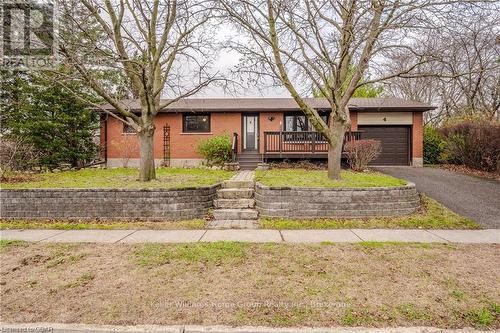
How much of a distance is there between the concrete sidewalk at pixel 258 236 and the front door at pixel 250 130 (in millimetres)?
10900

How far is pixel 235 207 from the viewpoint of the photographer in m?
7.20

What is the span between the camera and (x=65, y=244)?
16.5 ft

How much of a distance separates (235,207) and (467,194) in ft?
23.0

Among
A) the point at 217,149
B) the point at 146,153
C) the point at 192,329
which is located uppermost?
the point at 217,149

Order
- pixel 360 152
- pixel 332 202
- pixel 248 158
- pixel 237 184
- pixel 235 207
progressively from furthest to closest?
pixel 248 158
pixel 360 152
pixel 237 184
pixel 235 207
pixel 332 202

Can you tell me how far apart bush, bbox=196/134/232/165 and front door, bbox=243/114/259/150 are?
6.79ft

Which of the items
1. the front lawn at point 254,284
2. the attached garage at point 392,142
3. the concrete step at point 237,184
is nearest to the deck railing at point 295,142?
the attached garage at point 392,142

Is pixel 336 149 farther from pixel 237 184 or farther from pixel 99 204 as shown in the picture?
pixel 99 204

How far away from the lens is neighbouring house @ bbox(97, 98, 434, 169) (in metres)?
15.8

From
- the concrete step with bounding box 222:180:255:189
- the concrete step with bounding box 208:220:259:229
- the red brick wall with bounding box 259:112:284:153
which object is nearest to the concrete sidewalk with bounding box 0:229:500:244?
the concrete step with bounding box 208:220:259:229

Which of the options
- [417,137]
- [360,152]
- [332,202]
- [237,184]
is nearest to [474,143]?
[417,137]

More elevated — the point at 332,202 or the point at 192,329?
the point at 332,202

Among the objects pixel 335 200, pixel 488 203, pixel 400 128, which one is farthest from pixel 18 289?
pixel 400 128

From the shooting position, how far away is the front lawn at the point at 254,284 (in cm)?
278
